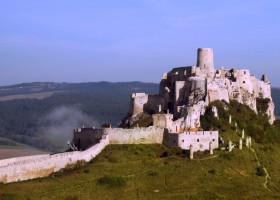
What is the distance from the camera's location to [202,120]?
63594 millimetres

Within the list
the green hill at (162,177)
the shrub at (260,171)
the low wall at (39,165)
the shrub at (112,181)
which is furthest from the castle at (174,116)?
the shrub at (112,181)

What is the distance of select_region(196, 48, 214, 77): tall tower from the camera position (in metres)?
74.5

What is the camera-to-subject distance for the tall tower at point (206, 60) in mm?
74500

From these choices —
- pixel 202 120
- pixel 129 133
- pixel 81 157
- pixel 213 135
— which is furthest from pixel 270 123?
pixel 81 157

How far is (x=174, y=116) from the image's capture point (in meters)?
65.0

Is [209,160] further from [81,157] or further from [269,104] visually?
[269,104]

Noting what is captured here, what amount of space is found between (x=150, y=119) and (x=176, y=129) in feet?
19.7

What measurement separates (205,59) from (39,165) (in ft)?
107

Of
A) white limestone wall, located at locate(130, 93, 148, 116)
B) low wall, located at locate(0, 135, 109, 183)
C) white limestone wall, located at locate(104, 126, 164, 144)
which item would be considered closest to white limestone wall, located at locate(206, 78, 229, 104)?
white limestone wall, located at locate(130, 93, 148, 116)

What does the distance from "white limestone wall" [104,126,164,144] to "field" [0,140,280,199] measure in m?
0.81

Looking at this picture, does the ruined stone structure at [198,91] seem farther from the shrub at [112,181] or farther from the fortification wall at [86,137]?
the shrub at [112,181]

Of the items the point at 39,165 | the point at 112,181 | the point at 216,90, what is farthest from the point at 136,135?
the point at 216,90

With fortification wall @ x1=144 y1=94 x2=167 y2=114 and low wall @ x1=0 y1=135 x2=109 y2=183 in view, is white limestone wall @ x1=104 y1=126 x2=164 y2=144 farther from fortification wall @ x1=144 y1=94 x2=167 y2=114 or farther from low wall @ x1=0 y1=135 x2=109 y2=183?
fortification wall @ x1=144 y1=94 x2=167 y2=114

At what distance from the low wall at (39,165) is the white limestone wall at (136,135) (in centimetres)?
176
